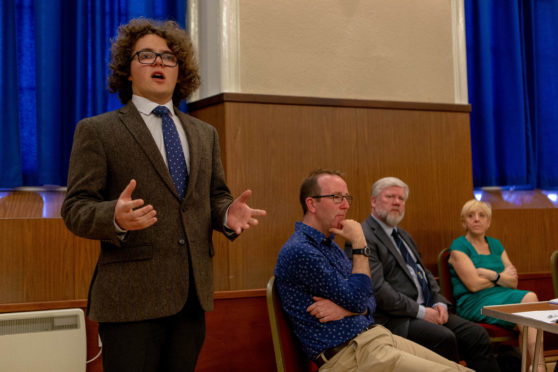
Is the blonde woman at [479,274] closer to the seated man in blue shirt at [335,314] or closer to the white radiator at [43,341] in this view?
the seated man in blue shirt at [335,314]

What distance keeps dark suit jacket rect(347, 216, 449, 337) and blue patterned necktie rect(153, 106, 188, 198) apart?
4.97ft

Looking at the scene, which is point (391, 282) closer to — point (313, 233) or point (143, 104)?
point (313, 233)

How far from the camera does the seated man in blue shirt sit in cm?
216

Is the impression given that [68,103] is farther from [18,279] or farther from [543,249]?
[543,249]

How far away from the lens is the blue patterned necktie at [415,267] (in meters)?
3.12

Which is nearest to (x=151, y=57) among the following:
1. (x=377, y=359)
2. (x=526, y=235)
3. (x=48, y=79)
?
(x=377, y=359)

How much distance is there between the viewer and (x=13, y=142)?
10.5ft

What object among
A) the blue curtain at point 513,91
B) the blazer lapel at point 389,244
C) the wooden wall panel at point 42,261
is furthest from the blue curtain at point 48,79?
the blue curtain at point 513,91

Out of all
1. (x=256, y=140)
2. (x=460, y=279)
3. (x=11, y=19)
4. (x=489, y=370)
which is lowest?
(x=489, y=370)

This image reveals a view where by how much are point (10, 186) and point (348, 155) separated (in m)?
2.09

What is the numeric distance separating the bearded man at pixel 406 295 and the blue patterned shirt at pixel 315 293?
57cm

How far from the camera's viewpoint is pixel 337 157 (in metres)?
3.60

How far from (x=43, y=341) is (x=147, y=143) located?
1.52 metres

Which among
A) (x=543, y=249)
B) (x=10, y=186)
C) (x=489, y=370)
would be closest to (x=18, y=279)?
(x=10, y=186)
